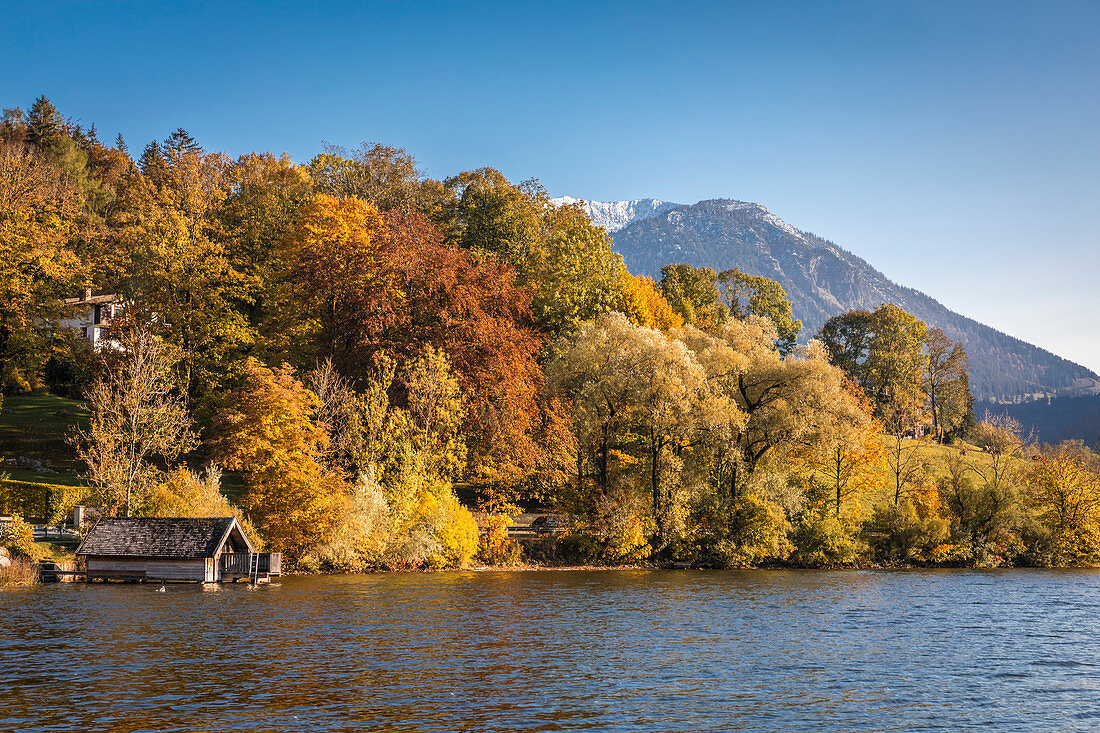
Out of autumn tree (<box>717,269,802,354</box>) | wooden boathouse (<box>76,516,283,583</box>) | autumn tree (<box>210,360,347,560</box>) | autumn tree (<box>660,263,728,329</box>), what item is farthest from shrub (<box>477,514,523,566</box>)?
autumn tree (<box>717,269,802,354</box>)

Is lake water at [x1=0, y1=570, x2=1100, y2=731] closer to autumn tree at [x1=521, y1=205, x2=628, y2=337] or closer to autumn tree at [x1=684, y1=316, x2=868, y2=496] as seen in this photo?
autumn tree at [x1=684, y1=316, x2=868, y2=496]

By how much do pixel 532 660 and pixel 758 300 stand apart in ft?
323

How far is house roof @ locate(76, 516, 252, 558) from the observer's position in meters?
42.8

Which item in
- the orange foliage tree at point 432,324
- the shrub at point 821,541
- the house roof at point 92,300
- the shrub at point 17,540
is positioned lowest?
the shrub at point 821,541

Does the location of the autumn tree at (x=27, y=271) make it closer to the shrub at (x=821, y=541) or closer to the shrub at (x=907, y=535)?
the shrub at (x=821, y=541)

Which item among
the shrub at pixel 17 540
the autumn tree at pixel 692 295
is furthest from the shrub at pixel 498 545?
the autumn tree at pixel 692 295

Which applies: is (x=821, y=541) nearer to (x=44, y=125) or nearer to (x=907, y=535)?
(x=907, y=535)

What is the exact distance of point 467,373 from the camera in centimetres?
6097

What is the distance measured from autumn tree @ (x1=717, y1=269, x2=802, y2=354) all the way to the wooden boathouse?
8615cm

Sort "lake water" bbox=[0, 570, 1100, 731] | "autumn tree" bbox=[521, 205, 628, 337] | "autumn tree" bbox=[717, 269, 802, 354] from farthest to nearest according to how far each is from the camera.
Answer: "autumn tree" bbox=[717, 269, 802, 354] < "autumn tree" bbox=[521, 205, 628, 337] < "lake water" bbox=[0, 570, 1100, 731]

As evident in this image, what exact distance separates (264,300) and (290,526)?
26420mm

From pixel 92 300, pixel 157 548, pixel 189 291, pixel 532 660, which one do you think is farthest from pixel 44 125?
pixel 532 660

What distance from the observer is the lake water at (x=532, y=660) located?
20266 mm

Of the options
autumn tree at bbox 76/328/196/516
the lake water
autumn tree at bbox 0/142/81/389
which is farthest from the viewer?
autumn tree at bbox 0/142/81/389
